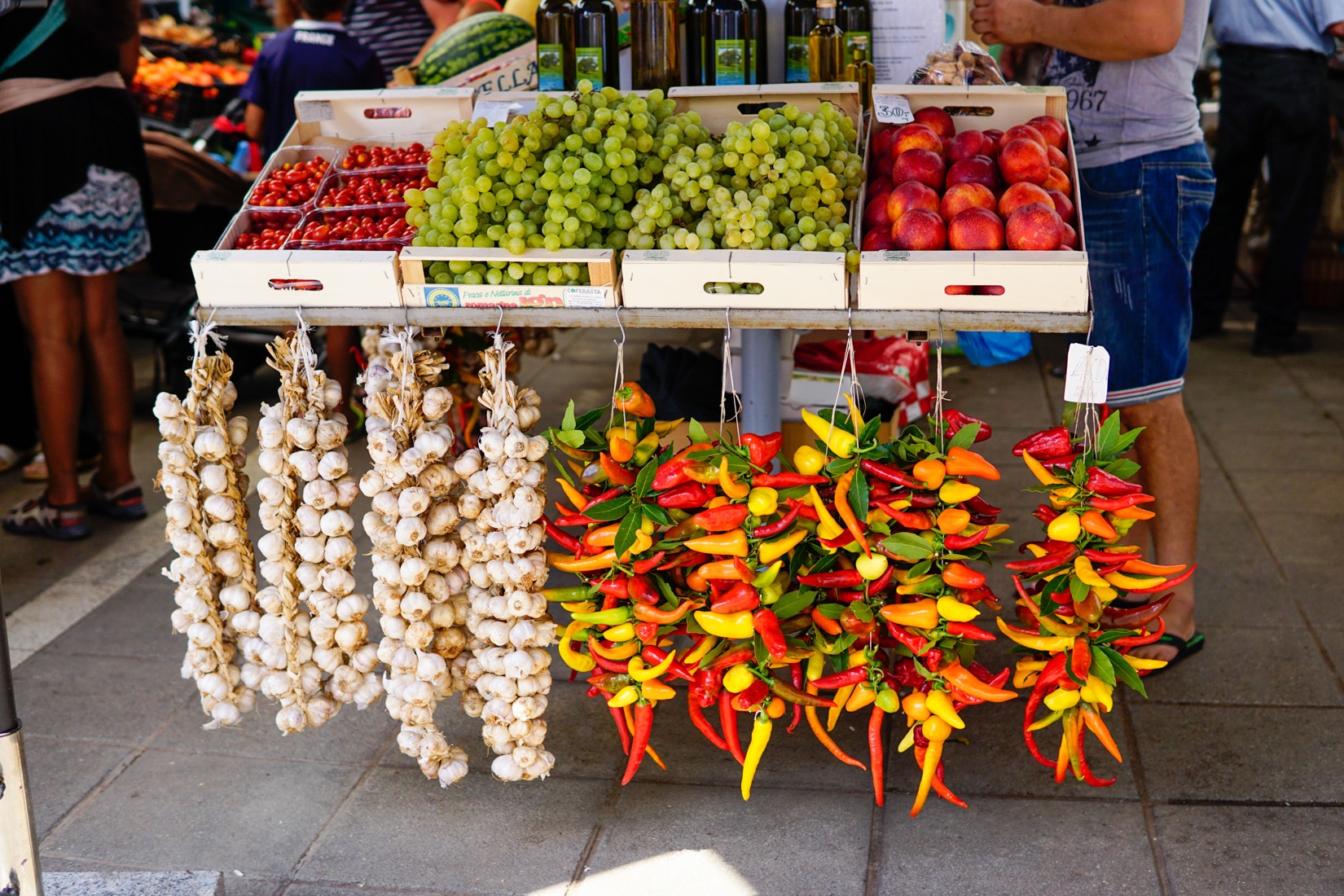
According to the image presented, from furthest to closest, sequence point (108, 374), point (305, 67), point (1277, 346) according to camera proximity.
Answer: point (1277, 346) < point (305, 67) < point (108, 374)

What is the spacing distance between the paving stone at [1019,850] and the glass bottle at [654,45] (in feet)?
5.66

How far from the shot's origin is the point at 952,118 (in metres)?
2.55

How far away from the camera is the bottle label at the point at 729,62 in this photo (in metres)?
2.65

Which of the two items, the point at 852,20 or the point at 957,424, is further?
the point at 852,20

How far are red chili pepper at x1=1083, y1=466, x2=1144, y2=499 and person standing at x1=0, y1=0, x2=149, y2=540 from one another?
2952 mm

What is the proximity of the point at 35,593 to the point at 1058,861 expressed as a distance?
288cm

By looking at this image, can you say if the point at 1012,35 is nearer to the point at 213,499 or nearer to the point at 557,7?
the point at 557,7

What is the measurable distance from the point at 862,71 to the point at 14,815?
2.29m

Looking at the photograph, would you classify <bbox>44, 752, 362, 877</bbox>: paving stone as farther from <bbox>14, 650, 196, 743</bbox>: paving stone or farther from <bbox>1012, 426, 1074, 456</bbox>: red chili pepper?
<bbox>1012, 426, 1074, 456</bbox>: red chili pepper

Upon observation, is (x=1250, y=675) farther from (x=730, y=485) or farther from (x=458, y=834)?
(x=458, y=834)

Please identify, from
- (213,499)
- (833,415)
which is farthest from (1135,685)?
(213,499)

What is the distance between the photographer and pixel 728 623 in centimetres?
211

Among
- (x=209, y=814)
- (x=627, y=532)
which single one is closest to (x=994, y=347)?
(x=627, y=532)

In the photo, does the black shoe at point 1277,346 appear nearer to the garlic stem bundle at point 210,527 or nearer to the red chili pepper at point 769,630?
the red chili pepper at point 769,630
